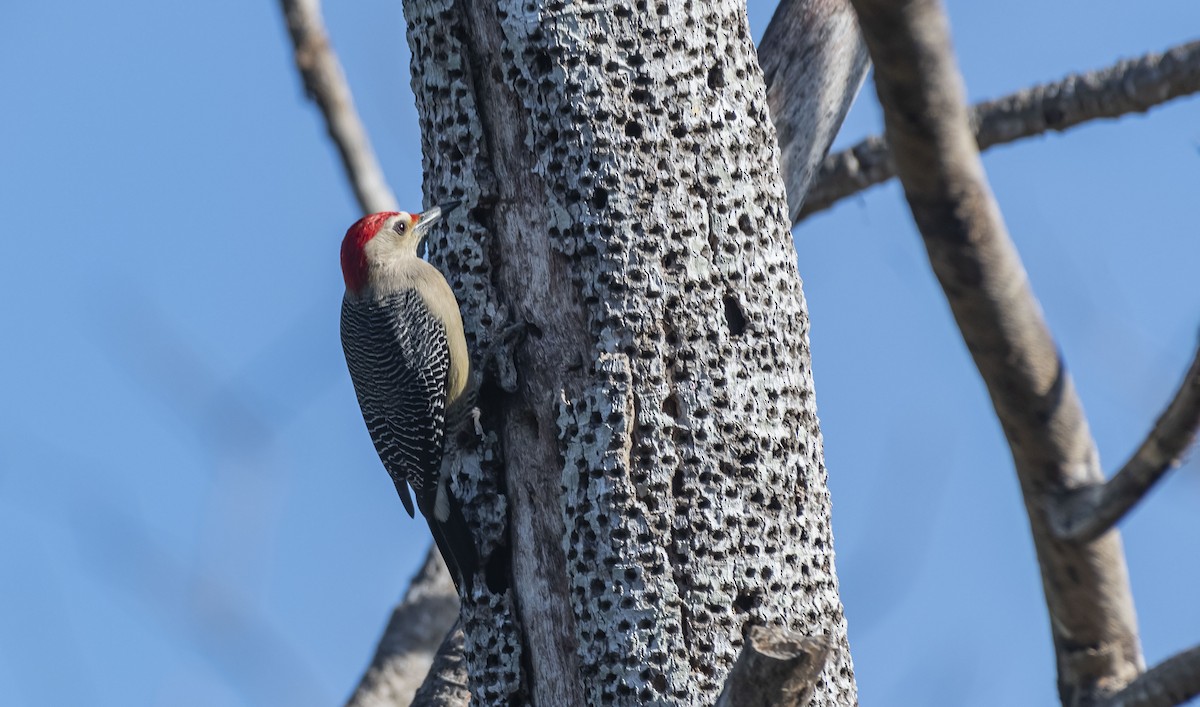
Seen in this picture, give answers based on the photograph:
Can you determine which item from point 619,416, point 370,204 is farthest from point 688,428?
point 370,204

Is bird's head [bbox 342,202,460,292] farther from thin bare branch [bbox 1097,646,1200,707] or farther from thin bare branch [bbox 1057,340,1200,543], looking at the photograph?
thin bare branch [bbox 1097,646,1200,707]

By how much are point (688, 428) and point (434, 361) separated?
4.62 feet

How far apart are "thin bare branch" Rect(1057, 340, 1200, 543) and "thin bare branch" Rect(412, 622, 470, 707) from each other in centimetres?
193

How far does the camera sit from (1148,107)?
4750 millimetres

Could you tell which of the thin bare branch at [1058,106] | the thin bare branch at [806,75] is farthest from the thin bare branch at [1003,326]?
the thin bare branch at [1058,106]

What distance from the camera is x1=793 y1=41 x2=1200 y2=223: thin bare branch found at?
462 centimetres

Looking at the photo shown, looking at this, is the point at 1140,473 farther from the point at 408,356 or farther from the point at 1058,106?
the point at 408,356

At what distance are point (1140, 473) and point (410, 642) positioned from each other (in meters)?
3.61

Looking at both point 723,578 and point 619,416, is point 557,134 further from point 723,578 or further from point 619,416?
point 723,578

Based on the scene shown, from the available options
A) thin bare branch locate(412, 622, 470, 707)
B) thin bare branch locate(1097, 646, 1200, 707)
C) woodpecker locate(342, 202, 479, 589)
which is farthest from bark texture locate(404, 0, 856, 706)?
thin bare branch locate(412, 622, 470, 707)

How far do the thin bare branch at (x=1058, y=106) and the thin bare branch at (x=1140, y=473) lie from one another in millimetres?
1552

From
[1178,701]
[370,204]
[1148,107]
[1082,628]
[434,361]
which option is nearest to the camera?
[1178,701]

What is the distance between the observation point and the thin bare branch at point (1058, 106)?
4.62 meters

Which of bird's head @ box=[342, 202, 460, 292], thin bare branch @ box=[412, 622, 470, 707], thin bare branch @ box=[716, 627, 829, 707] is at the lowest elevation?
thin bare branch @ box=[412, 622, 470, 707]
